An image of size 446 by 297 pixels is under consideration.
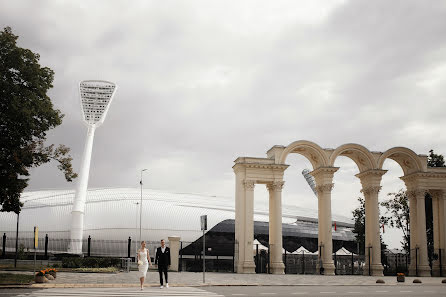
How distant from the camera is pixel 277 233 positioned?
131 ft

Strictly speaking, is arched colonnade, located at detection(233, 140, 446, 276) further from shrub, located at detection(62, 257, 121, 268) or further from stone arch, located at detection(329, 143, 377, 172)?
shrub, located at detection(62, 257, 121, 268)

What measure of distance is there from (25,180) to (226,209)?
56381 millimetres

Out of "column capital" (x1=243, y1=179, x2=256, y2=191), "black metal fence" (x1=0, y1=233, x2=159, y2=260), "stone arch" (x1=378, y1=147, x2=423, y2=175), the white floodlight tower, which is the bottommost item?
"black metal fence" (x1=0, y1=233, x2=159, y2=260)

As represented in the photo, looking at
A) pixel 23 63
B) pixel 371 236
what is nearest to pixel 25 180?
pixel 23 63

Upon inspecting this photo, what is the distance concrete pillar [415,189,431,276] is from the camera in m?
43.3

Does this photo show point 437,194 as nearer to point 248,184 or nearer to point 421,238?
point 421,238

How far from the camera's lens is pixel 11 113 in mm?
26750

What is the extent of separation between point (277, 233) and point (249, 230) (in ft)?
7.75

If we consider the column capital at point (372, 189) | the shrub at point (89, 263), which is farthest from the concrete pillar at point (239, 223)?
the column capital at point (372, 189)

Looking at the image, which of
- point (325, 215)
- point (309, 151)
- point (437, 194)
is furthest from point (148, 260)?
point (437, 194)

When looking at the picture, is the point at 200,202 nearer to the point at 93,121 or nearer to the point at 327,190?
the point at 93,121

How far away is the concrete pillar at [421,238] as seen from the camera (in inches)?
1705

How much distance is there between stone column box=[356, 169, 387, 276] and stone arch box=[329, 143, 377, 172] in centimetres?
72

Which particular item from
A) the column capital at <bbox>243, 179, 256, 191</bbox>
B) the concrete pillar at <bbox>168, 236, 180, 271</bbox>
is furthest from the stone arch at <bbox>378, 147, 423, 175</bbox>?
the concrete pillar at <bbox>168, 236, 180, 271</bbox>
